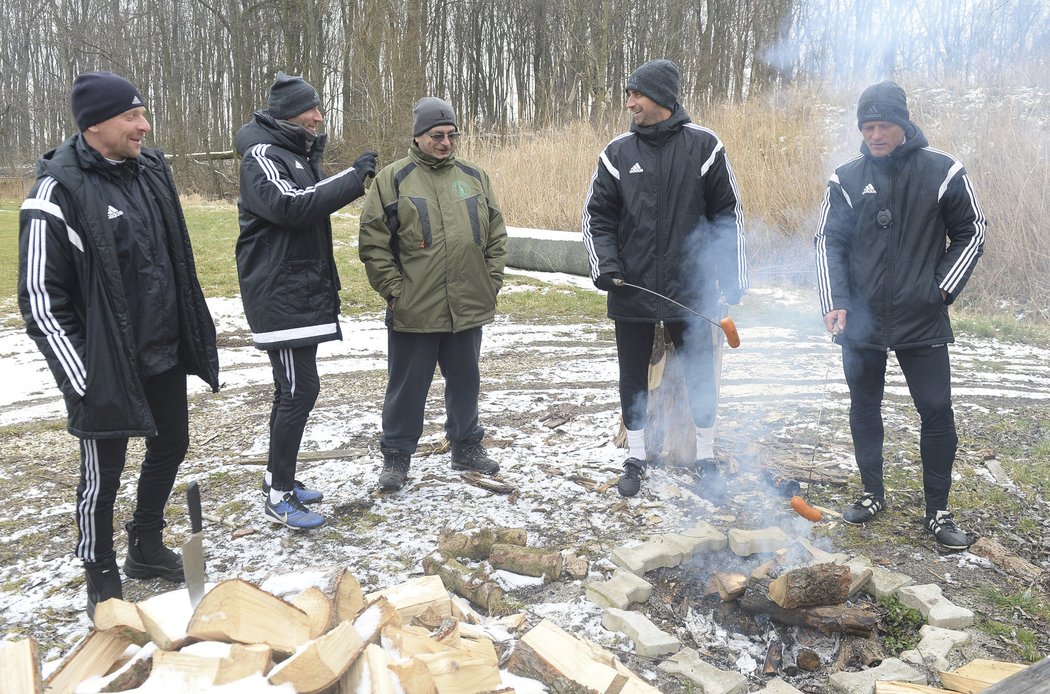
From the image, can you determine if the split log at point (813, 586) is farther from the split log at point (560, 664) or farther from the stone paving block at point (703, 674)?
the split log at point (560, 664)

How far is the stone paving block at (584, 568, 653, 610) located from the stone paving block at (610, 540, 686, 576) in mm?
106

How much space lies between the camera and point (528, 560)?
3162 millimetres

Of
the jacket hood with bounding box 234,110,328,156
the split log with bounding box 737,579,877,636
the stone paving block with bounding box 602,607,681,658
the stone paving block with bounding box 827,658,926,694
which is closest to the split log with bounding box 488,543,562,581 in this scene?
the stone paving block with bounding box 602,607,681,658

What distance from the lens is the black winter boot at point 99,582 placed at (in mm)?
2832

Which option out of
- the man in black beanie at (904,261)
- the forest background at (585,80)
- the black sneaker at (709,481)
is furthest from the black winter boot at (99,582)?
the forest background at (585,80)

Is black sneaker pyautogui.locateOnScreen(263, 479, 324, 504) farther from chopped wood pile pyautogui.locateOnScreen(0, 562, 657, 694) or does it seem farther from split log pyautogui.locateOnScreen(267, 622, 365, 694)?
split log pyautogui.locateOnScreen(267, 622, 365, 694)

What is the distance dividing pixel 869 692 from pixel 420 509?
214cm

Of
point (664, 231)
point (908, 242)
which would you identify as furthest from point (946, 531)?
point (664, 231)

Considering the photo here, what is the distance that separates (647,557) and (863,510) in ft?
4.08

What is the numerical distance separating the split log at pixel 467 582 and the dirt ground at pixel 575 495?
0.09m

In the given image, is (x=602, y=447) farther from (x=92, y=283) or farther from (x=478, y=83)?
(x=478, y=83)

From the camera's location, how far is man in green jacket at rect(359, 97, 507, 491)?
12.5ft

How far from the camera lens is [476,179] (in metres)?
4.05

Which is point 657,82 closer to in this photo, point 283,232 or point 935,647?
point 283,232
